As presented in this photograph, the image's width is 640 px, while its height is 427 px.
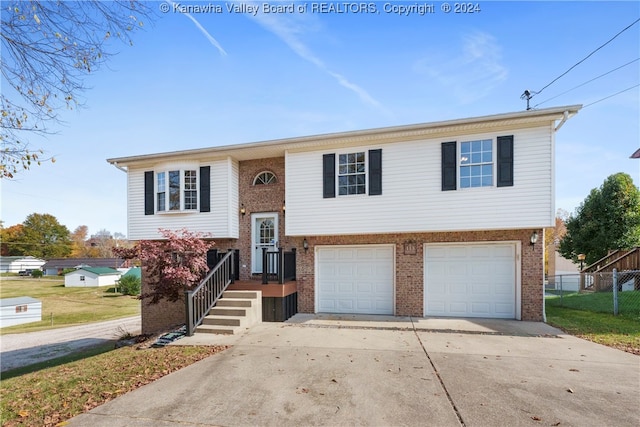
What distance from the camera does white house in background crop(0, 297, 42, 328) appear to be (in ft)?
78.9

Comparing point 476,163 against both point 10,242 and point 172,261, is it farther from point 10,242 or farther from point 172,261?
point 10,242

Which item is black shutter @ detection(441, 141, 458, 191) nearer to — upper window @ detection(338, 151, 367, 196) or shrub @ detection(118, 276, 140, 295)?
upper window @ detection(338, 151, 367, 196)

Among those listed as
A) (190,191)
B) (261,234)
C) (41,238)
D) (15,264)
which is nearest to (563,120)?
(261,234)

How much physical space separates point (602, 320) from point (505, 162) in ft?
17.1

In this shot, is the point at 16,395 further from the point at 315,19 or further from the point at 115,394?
the point at 315,19

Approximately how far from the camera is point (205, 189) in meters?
10.4

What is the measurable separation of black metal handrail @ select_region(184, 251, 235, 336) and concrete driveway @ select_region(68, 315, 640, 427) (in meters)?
0.60

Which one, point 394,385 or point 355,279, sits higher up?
point 355,279

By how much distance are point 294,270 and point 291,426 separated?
21.3 feet

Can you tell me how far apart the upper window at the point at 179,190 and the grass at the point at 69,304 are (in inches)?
417

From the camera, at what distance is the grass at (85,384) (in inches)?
144

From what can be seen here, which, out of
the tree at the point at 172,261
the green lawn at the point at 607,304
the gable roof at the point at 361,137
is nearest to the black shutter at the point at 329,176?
the gable roof at the point at 361,137

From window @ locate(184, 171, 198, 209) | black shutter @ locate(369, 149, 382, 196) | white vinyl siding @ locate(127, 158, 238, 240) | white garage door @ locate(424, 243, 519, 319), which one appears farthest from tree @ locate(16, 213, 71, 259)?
white garage door @ locate(424, 243, 519, 319)

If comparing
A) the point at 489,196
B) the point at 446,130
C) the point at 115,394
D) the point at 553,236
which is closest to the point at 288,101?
the point at 446,130
